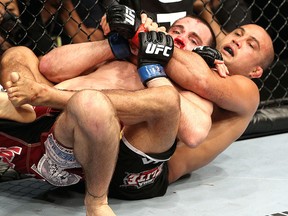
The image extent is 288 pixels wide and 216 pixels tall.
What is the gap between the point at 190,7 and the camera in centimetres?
251

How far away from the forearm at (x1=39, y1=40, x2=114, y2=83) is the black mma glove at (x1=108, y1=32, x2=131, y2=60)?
0.7 inches

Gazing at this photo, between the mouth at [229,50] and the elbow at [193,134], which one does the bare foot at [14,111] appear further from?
the mouth at [229,50]

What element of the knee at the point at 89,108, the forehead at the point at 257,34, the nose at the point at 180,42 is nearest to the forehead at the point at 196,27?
the nose at the point at 180,42

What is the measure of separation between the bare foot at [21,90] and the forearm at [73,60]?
16.0 inches

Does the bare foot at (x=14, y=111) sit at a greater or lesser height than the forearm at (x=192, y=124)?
greater

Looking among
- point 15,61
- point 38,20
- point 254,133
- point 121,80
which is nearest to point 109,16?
point 121,80

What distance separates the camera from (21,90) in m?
1.44

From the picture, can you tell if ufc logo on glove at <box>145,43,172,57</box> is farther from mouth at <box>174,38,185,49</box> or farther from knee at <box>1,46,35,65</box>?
knee at <box>1,46,35,65</box>

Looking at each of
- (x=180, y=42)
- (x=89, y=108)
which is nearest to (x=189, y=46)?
(x=180, y=42)

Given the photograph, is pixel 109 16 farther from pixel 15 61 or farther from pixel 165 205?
pixel 165 205

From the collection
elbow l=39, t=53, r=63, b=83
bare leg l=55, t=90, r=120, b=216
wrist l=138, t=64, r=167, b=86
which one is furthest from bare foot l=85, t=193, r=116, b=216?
elbow l=39, t=53, r=63, b=83

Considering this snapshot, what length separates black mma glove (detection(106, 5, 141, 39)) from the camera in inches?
68.0

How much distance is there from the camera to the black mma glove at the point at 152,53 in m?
1.72

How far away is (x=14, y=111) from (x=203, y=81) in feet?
1.79
